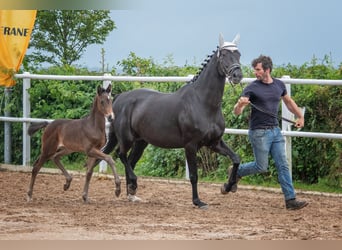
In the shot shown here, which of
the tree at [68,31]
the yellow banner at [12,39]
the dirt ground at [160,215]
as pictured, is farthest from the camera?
the tree at [68,31]

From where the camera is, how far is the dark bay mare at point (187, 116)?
9086 millimetres

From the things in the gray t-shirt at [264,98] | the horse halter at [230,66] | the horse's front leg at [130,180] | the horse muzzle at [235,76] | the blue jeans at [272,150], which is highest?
the horse halter at [230,66]

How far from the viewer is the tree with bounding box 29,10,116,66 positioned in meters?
20.4

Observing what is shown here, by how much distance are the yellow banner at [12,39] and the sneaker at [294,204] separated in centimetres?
656

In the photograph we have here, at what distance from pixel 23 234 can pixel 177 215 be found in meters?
2.01

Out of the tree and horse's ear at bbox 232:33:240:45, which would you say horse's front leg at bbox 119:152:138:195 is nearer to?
horse's ear at bbox 232:33:240:45

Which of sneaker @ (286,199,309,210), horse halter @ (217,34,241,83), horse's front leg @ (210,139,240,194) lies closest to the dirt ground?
sneaker @ (286,199,309,210)

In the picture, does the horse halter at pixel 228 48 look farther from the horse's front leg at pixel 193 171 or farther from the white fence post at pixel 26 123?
the white fence post at pixel 26 123

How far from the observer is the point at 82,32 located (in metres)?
20.5

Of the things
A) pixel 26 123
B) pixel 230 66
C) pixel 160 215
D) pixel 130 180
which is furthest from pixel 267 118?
pixel 26 123

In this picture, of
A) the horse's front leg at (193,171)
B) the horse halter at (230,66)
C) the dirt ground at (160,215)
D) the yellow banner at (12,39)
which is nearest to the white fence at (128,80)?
the yellow banner at (12,39)

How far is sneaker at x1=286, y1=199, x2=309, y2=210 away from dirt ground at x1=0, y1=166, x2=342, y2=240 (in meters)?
0.09

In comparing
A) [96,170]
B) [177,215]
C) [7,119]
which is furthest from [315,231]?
[7,119]

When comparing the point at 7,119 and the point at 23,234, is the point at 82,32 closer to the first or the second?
the point at 7,119
